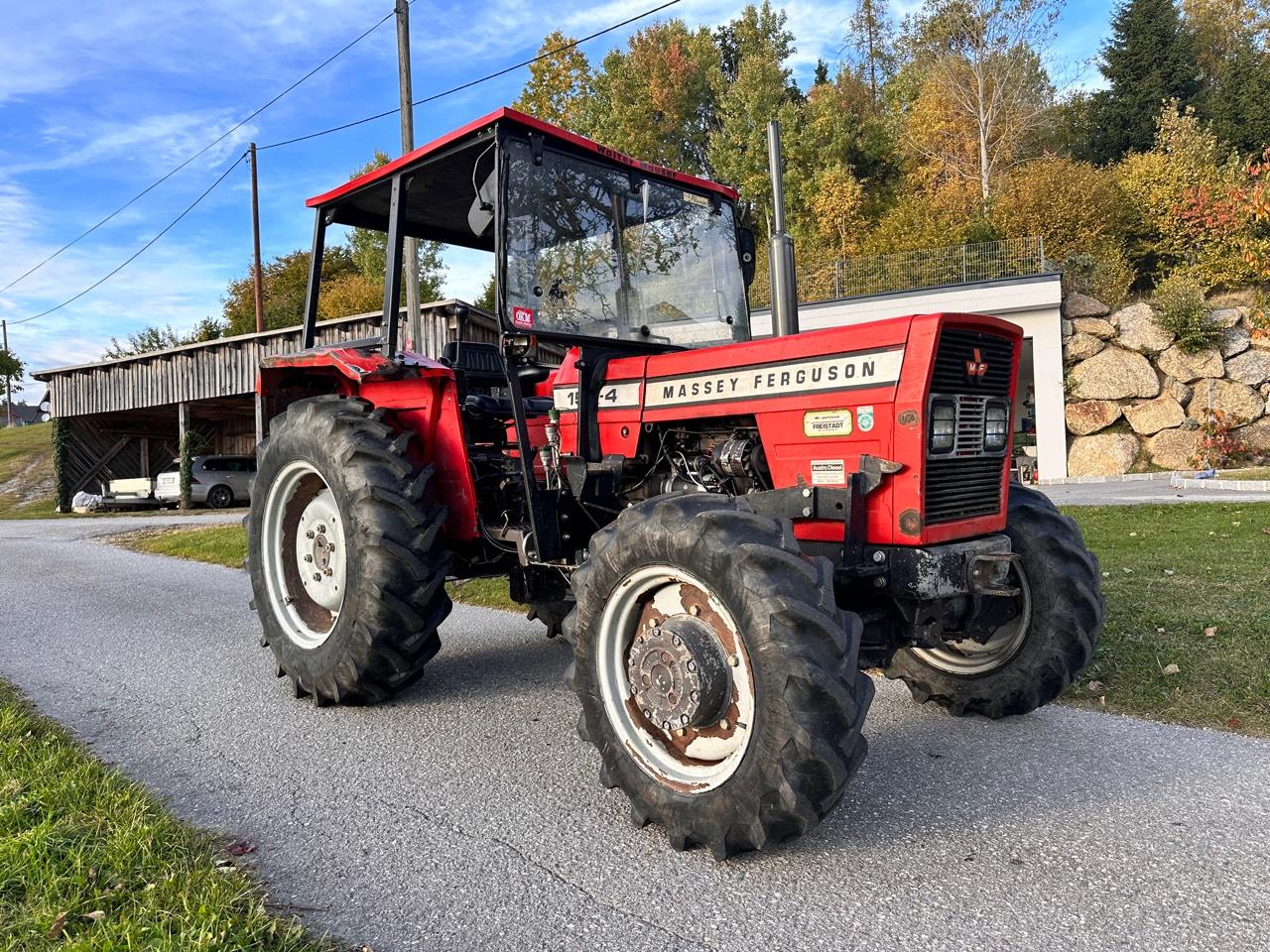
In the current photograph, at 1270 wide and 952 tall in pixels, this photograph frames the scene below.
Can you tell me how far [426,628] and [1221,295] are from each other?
2490cm

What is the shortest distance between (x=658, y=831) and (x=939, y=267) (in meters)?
21.3

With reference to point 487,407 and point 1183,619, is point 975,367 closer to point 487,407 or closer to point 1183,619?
point 487,407

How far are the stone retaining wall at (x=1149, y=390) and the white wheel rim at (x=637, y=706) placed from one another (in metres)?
19.7

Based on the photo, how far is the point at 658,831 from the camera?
2.83 m

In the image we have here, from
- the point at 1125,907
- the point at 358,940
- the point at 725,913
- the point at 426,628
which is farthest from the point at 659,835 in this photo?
the point at 426,628

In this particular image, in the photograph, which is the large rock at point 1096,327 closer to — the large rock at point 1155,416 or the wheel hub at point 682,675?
the large rock at point 1155,416

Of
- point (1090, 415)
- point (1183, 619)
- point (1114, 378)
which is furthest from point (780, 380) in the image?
point (1114, 378)

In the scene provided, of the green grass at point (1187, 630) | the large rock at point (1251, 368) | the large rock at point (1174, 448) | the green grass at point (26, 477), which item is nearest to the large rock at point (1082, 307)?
the large rock at point (1251, 368)

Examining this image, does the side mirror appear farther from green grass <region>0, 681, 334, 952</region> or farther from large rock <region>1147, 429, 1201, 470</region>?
large rock <region>1147, 429, 1201, 470</region>

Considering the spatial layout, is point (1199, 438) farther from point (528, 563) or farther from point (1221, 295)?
point (528, 563)

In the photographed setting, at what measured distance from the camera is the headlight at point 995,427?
10.8ft

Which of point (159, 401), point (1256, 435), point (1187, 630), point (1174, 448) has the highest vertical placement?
point (159, 401)

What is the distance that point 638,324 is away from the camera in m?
4.06

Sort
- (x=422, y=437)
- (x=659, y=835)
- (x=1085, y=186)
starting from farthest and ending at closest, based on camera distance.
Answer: (x=1085, y=186) < (x=422, y=437) < (x=659, y=835)
